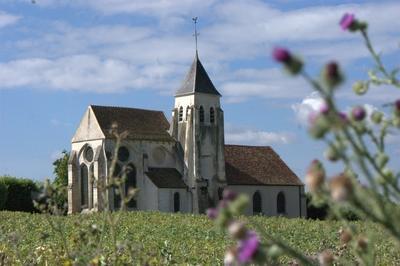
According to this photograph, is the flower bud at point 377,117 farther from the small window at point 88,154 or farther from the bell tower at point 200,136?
the small window at point 88,154

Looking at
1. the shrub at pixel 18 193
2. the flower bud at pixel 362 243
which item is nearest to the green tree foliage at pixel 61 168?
the shrub at pixel 18 193

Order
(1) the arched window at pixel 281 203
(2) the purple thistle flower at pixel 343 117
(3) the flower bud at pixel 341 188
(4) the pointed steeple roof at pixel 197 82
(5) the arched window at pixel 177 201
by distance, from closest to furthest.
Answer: (3) the flower bud at pixel 341 188, (2) the purple thistle flower at pixel 343 117, (5) the arched window at pixel 177 201, (4) the pointed steeple roof at pixel 197 82, (1) the arched window at pixel 281 203

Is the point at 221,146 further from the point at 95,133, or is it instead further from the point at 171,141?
the point at 95,133

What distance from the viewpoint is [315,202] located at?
1847 millimetres

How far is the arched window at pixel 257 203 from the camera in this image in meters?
50.1

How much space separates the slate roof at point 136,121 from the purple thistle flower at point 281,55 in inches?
1795

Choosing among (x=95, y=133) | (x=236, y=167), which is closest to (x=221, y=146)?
(x=236, y=167)

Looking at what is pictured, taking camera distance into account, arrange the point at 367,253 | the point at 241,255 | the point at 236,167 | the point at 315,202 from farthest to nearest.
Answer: the point at 236,167, the point at 367,253, the point at 315,202, the point at 241,255

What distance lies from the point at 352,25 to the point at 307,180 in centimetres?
48

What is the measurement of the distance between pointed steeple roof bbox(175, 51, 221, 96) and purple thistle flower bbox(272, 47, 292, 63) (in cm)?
4745

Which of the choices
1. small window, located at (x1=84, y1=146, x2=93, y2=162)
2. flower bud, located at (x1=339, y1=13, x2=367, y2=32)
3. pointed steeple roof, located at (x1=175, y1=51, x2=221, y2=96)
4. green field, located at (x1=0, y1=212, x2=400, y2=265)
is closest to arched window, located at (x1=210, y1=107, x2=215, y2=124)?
pointed steeple roof, located at (x1=175, y1=51, x2=221, y2=96)

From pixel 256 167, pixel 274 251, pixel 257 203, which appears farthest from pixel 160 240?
pixel 256 167

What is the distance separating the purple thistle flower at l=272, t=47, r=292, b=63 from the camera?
1.46 meters

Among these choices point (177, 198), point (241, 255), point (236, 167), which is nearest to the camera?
point (241, 255)
